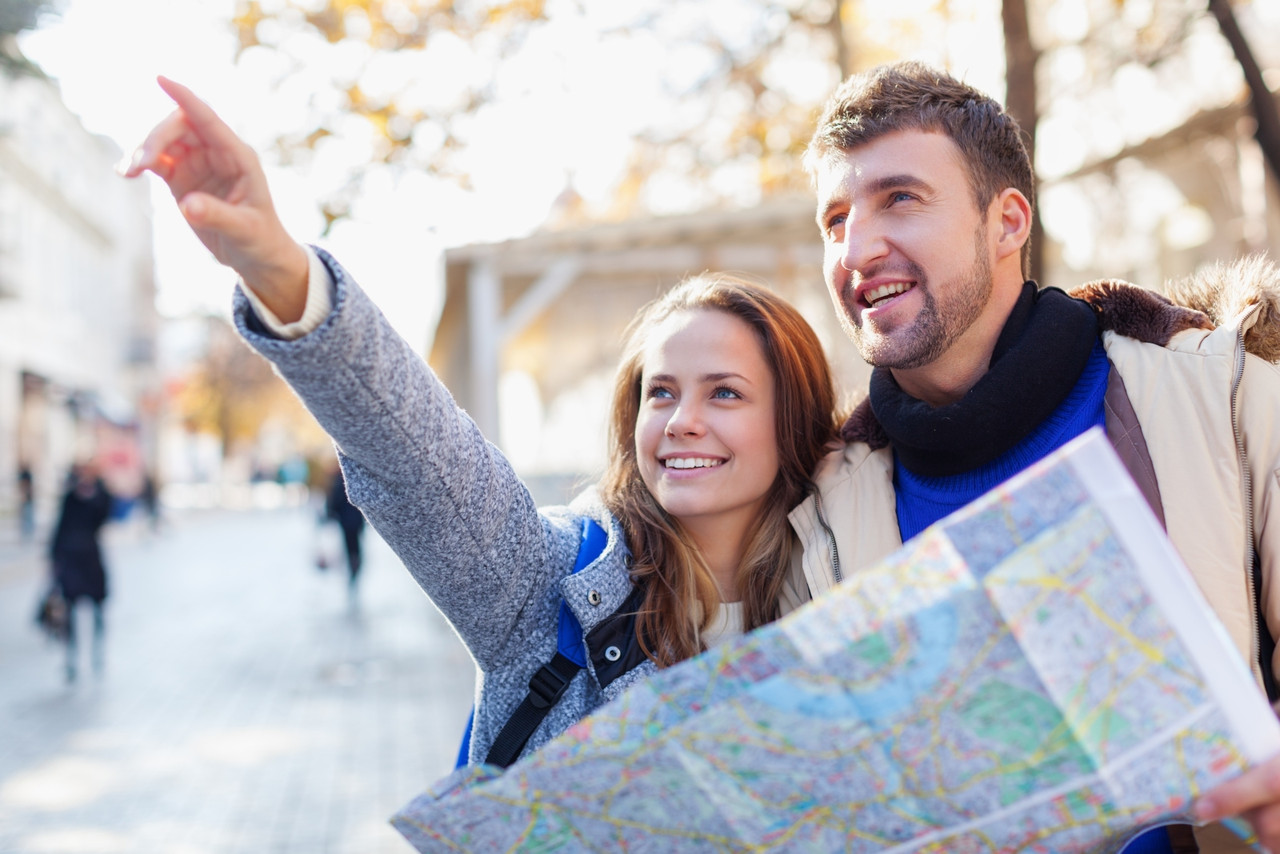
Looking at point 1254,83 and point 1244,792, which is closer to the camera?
point 1244,792

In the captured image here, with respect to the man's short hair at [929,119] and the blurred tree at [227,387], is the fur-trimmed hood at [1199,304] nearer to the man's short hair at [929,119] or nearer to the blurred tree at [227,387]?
the man's short hair at [929,119]

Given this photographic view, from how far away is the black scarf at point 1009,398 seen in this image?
5.96 feet

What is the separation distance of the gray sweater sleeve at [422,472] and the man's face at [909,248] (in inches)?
27.1

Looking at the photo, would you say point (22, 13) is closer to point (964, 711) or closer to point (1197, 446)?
point (1197, 446)

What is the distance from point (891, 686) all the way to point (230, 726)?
7.41 m

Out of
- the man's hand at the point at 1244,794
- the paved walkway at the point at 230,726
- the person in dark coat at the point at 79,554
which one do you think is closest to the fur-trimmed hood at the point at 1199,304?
the man's hand at the point at 1244,794

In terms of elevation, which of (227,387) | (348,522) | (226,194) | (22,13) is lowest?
(226,194)

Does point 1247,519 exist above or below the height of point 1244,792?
above

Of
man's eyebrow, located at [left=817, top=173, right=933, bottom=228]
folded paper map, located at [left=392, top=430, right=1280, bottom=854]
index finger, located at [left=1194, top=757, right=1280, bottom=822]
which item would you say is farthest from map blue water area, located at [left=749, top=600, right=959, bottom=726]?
man's eyebrow, located at [left=817, top=173, right=933, bottom=228]

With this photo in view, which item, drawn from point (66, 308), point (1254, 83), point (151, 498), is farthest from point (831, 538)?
point (66, 308)

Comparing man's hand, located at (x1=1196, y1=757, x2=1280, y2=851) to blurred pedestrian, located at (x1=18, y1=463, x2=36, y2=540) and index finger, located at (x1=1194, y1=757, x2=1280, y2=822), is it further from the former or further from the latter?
blurred pedestrian, located at (x1=18, y1=463, x2=36, y2=540)

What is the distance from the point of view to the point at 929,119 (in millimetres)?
1909

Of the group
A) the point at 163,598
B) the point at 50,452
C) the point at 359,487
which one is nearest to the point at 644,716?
the point at 359,487

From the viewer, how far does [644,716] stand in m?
1.18
